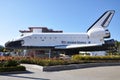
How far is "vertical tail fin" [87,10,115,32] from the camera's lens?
2104 inches

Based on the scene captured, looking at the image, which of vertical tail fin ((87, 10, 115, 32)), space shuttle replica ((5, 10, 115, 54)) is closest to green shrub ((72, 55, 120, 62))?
space shuttle replica ((5, 10, 115, 54))

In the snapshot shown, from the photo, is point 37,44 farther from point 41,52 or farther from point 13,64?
point 13,64

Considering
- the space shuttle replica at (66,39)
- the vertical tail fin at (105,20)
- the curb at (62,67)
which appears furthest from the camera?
the vertical tail fin at (105,20)

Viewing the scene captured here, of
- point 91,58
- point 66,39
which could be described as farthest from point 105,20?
point 91,58

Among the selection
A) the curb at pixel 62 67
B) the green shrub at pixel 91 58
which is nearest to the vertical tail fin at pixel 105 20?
the green shrub at pixel 91 58

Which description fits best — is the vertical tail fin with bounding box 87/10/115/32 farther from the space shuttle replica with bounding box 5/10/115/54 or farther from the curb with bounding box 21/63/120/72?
the curb with bounding box 21/63/120/72

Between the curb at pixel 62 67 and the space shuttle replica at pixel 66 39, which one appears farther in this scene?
the space shuttle replica at pixel 66 39

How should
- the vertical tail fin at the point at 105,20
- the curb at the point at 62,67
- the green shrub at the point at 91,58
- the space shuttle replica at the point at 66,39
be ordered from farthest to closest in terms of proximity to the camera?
the vertical tail fin at the point at 105,20 < the space shuttle replica at the point at 66,39 < the green shrub at the point at 91,58 < the curb at the point at 62,67

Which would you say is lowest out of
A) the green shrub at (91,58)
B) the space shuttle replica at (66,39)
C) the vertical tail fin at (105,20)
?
the green shrub at (91,58)

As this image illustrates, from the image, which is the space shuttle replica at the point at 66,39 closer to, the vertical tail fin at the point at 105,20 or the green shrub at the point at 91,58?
the vertical tail fin at the point at 105,20

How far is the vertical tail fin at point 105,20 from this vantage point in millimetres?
53438

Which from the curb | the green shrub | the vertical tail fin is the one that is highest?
the vertical tail fin

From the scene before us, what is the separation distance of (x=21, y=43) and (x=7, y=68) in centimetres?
3152

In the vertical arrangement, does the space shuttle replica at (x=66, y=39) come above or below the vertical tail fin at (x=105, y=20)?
below
